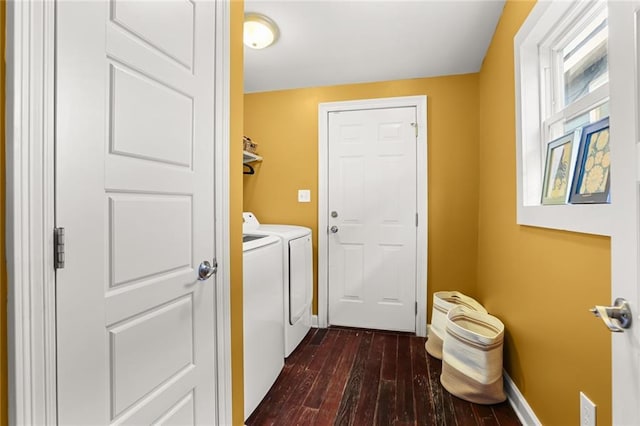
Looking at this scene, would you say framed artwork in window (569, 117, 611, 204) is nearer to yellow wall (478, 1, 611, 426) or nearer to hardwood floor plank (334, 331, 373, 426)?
yellow wall (478, 1, 611, 426)

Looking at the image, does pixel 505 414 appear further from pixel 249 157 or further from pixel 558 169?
pixel 249 157

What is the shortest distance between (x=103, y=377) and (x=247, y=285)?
741 millimetres

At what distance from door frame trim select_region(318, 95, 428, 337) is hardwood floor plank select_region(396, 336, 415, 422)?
338mm

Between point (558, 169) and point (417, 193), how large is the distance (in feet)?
4.08

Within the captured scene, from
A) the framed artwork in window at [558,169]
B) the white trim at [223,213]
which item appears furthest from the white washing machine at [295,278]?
the framed artwork in window at [558,169]

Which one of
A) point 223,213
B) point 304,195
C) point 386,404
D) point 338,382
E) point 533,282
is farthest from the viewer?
point 304,195

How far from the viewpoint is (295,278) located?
221 cm

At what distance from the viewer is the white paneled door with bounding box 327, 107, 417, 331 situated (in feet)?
8.50

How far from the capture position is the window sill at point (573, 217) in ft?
3.03

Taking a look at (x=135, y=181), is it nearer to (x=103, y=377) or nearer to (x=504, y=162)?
(x=103, y=377)

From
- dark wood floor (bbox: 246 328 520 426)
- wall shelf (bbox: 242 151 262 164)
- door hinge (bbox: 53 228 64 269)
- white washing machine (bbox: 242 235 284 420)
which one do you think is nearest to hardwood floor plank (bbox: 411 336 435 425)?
dark wood floor (bbox: 246 328 520 426)

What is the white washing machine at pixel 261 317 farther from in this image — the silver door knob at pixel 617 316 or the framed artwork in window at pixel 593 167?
the framed artwork in window at pixel 593 167

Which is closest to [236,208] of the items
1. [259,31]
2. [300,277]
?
[300,277]

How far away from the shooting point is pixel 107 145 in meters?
0.77
